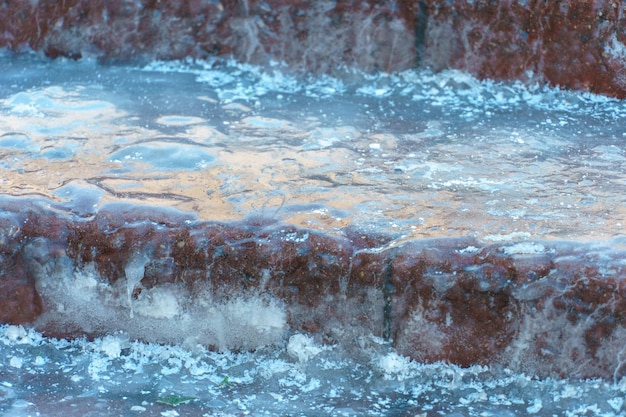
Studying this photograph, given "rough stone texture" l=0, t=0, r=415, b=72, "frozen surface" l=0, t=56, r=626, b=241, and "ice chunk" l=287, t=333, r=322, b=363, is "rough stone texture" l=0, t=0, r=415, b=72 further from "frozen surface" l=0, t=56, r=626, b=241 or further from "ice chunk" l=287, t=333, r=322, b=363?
"ice chunk" l=287, t=333, r=322, b=363

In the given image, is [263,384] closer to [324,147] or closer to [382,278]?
[382,278]

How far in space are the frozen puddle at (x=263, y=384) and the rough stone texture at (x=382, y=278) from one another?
1.6 inches

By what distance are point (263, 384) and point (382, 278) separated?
37 centimetres

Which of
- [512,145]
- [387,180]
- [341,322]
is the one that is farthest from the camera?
[512,145]

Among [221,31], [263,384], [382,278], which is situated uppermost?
[221,31]

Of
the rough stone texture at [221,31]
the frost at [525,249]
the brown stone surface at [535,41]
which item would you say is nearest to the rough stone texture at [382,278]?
the frost at [525,249]

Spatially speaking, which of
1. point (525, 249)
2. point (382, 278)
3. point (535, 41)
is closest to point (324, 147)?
point (382, 278)

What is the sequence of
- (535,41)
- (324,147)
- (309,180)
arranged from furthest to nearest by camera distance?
(535,41)
(324,147)
(309,180)

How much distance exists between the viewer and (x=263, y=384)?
1916 mm

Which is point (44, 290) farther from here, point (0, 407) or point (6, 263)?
point (0, 407)

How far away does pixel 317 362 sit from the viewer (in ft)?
6.39

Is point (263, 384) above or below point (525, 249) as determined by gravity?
below

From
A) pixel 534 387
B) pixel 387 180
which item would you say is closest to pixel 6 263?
pixel 387 180

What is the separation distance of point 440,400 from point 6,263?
108 centimetres
